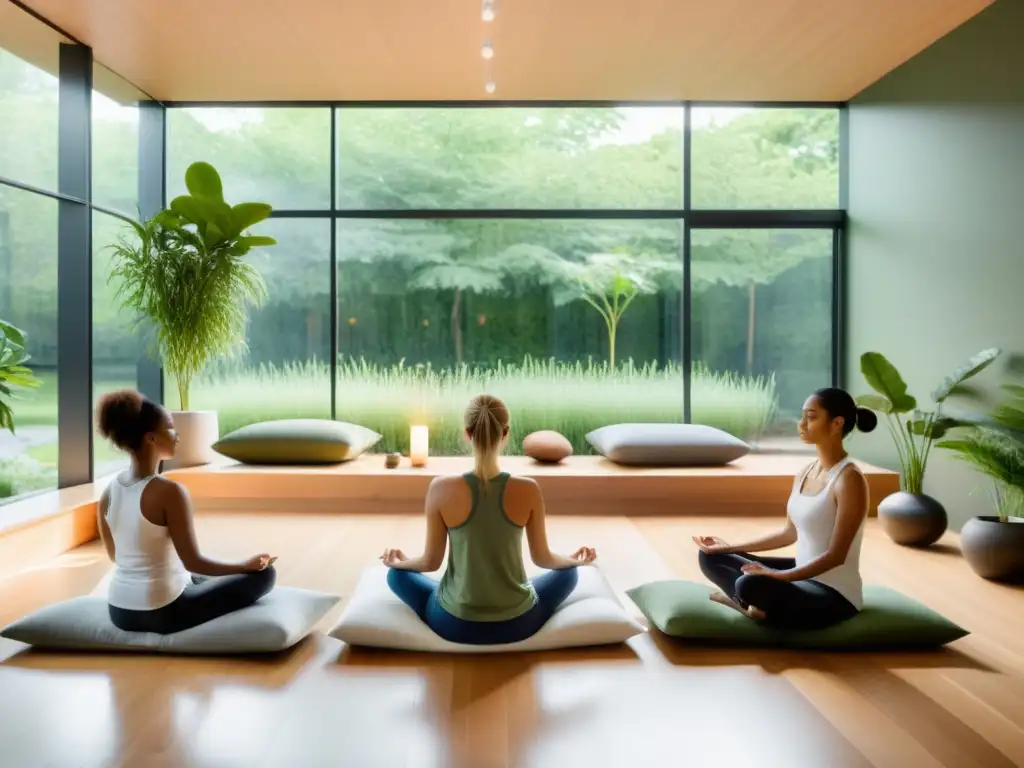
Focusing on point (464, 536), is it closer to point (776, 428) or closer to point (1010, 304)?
point (1010, 304)

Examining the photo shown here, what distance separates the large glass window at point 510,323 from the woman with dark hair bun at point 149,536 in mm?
3686

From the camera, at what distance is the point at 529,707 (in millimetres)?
2320

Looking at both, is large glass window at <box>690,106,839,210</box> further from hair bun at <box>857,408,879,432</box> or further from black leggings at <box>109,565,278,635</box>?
black leggings at <box>109,565,278,635</box>

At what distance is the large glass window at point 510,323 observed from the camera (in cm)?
641

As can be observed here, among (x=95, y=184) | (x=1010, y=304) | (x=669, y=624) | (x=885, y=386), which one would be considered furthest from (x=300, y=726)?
(x=95, y=184)

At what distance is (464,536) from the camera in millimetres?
2613

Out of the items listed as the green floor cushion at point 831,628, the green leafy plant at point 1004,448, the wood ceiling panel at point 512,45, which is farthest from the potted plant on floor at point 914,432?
the wood ceiling panel at point 512,45

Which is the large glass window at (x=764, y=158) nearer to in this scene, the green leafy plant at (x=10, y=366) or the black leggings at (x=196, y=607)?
the green leafy plant at (x=10, y=366)

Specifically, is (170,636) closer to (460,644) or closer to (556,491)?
(460,644)

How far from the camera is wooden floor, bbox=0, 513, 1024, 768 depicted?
6.70 ft

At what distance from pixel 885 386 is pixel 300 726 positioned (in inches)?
143

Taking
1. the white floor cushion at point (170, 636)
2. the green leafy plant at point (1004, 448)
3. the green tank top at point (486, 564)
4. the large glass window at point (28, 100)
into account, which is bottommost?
the white floor cushion at point (170, 636)

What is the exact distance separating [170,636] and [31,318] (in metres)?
3.05

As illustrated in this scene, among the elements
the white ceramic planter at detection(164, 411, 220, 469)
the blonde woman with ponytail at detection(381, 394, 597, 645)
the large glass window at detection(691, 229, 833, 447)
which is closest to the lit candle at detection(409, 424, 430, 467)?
the white ceramic planter at detection(164, 411, 220, 469)
